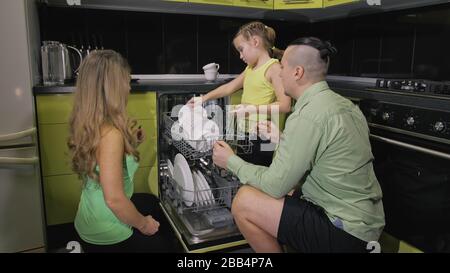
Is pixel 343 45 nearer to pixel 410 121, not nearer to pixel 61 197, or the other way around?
pixel 410 121

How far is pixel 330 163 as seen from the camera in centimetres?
125

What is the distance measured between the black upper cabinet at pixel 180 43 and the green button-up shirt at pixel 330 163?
5.45 feet

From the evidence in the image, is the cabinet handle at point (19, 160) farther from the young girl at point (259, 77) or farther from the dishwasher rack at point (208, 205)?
the young girl at point (259, 77)

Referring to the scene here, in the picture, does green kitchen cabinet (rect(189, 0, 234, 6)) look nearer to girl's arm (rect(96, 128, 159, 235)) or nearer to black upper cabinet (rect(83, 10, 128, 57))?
black upper cabinet (rect(83, 10, 128, 57))

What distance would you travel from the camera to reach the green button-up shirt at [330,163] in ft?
3.98

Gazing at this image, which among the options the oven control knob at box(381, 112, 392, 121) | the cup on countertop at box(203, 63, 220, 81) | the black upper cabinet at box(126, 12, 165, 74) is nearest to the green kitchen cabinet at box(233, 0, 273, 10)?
the cup on countertop at box(203, 63, 220, 81)

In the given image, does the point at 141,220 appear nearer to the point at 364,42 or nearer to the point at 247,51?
the point at 247,51

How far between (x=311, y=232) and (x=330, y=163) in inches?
9.6

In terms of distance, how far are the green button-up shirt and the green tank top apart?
440 mm

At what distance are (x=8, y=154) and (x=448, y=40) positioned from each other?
2.34 m

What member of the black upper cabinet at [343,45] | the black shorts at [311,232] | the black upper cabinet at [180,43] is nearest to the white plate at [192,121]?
the black shorts at [311,232]

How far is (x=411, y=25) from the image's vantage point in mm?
2365

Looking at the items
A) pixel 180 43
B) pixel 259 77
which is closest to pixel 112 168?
pixel 259 77
